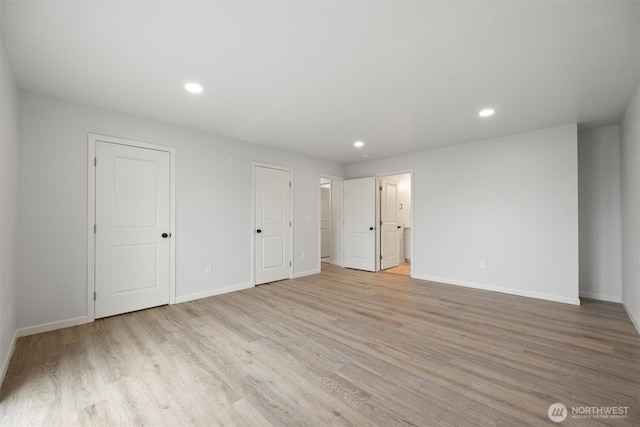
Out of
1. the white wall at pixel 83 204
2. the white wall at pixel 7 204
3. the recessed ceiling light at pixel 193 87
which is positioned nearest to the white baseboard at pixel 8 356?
the white wall at pixel 7 204

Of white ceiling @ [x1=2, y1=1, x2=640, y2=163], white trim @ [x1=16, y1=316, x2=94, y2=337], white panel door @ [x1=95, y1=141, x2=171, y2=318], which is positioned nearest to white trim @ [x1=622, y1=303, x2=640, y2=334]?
white ceiling @ [x1=2, y1=1, x2=640, y2=163]

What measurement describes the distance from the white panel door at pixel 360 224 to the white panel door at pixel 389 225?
0.25 metres

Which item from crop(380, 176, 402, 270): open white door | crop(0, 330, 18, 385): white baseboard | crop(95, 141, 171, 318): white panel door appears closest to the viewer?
crop(0, 330, 18, 385): white baseboard

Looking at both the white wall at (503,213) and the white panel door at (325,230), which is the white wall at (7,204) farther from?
the white panel door at (325,230)

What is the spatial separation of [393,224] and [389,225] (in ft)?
0.66

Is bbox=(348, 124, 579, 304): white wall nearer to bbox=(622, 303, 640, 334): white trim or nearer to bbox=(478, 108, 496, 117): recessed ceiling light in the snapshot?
bbox=(622, 303, 640, 334): white trim

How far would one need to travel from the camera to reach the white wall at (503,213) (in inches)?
145

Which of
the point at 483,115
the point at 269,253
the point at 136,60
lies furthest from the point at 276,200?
the point at 483,115

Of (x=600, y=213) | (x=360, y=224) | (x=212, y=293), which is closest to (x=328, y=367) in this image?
(x=212, y=293)

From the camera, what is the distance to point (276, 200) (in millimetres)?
4934

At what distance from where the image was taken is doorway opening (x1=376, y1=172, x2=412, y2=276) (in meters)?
5.89

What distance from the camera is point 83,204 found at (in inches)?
118

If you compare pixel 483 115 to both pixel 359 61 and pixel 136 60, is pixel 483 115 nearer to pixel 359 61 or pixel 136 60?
pixel 359 61

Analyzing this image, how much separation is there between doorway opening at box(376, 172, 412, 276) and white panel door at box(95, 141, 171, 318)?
410 cm
